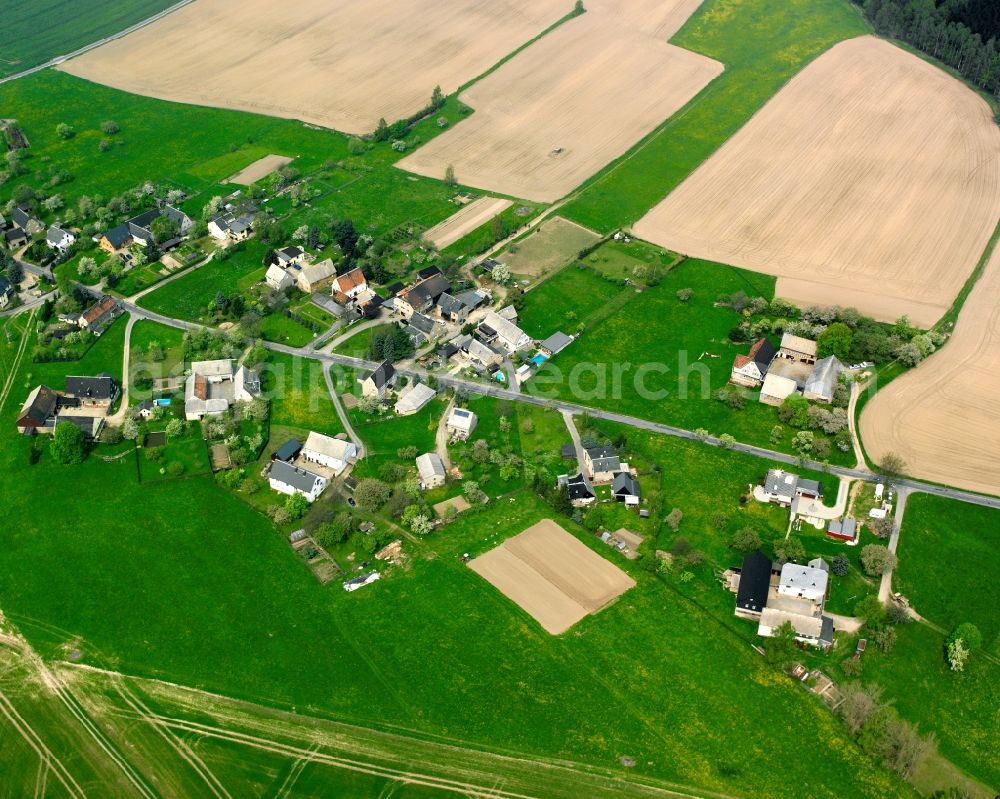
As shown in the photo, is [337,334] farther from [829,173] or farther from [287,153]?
[829,173]

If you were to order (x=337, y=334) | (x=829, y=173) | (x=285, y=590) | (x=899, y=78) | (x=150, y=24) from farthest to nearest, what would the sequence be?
(x=150, y=24)
(x=899, y=78)
(x=829, y=173)
(x=337, y=334)
(x=285, y=590)

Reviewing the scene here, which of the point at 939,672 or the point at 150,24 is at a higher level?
the point at 150,24

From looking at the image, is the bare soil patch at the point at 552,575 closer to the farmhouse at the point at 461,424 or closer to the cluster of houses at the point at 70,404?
the farmhouse at the point at 461,424

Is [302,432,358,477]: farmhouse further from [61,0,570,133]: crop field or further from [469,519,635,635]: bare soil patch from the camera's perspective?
[61,0,570,133]: crop field

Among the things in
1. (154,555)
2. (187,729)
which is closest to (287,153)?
(154,555)

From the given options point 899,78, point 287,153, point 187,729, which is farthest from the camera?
point 899,78

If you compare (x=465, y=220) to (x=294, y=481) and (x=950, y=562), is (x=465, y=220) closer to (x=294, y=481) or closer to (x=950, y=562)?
(x=294, y=481)
